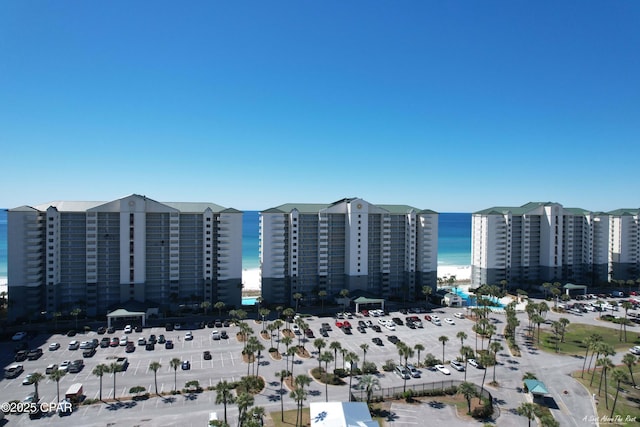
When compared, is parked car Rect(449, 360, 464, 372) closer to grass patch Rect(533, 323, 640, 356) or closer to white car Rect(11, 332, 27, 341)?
grass patch Rect(533, 323, 640, 356)

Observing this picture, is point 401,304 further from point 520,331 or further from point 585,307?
point 585,307

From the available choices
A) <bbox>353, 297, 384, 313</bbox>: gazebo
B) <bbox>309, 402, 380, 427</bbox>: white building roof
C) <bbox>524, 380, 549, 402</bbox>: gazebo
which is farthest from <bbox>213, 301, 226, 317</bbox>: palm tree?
<bbox>524, 380, 549, 402</bbox>: gazebo

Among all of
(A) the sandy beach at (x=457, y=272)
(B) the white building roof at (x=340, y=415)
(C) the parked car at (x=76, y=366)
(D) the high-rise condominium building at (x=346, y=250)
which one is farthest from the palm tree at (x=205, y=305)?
(A) the sandy beach at (x=457, y=272)

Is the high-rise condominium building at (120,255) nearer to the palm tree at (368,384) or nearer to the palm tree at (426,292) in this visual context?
the palm tree at (426,292)

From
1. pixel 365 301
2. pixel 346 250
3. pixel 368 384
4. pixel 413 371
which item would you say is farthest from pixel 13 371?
pixel 346 250

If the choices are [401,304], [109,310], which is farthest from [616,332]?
[109,310]

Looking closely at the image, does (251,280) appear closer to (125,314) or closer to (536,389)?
(125,314)
